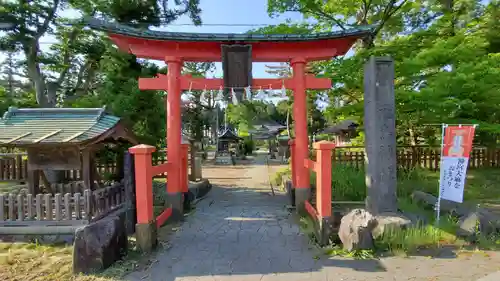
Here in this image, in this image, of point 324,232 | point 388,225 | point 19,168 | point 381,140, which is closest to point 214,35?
point 381,140

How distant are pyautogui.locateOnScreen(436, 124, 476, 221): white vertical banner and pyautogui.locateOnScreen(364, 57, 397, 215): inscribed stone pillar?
1.10 meters

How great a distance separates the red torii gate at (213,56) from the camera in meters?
6.63

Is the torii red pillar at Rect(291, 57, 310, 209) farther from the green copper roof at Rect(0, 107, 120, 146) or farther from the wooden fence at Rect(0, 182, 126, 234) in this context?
the wooden fence at Rect(0, 182, 126, 234)

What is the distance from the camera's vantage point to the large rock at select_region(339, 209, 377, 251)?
15.4 ft

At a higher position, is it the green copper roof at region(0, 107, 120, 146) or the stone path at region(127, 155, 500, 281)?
the green copper roof at region(0, 107, 120, 146)

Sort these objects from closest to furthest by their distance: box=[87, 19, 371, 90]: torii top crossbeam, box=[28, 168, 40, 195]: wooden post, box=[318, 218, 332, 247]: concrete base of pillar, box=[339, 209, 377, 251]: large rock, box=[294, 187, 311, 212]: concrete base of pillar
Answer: box=[339, 209, 377, 251]: large rock → box=[318, 218, 332, 247]: concrete base of pillar → box=[87, 19, 371, 90]: torii top crossbeam → box=[28, 168, 40, 195]: wooden post → box=[294, 187, 311, 212]: concrete base of pillar

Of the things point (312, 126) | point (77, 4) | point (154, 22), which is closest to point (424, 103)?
point (154, 22)

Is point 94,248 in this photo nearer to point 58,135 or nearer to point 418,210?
point 58,135

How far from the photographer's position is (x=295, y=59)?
23.5ft

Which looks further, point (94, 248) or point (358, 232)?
point (358, 232)

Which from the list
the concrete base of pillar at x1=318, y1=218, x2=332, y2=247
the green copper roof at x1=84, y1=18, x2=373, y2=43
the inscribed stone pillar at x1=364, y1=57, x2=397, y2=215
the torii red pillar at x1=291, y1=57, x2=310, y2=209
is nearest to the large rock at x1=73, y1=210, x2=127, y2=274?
the concrete base of pillar at x1=318, y1=218, x2=332, y2=247

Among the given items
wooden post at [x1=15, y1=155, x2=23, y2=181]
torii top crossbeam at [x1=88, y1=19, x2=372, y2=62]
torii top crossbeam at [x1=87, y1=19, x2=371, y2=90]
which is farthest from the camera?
wooden post at [x1=15, y1=155, x2=23, y2=181]

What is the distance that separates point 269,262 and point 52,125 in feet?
18.5

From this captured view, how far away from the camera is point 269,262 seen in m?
4.48
